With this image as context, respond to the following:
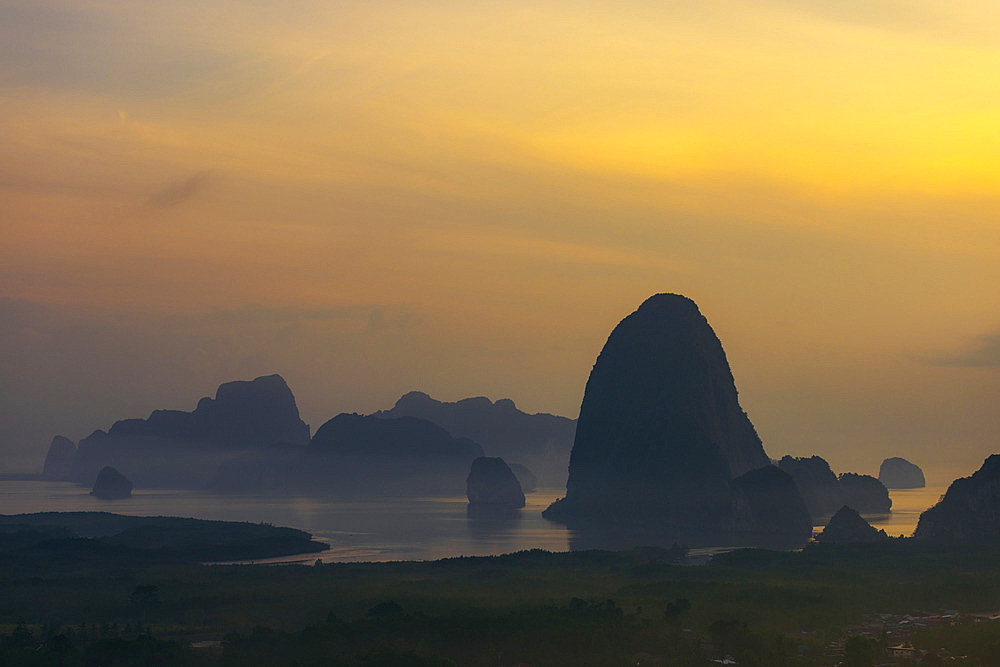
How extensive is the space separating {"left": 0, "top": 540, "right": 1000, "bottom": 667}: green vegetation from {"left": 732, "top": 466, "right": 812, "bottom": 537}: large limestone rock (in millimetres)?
51010

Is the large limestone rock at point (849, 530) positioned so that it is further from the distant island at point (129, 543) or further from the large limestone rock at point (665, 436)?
the distant island at point (129, 543)

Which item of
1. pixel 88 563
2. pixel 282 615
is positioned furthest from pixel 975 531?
pixel 88 563

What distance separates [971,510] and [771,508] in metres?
44.4

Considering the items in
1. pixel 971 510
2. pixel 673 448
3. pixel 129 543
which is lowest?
pixel 129 543

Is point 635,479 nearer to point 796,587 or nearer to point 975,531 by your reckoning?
point 975,531

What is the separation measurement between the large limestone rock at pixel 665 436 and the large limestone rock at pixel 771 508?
5910 millimetres

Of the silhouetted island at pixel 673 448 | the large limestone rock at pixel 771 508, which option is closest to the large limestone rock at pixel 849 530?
the silhouetted island at pixel 673 448

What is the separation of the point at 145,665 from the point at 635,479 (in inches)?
5424

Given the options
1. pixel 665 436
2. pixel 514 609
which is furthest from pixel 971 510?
pixel 665 436

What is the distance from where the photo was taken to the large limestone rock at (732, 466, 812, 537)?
146 metres

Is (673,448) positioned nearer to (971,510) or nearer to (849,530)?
(849,530)

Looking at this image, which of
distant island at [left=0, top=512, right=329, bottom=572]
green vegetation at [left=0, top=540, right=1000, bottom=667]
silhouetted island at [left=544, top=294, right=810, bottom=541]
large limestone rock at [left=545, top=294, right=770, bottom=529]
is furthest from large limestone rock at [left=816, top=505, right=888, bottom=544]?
distant island at [left=0, top=512, right=329, bottom=572]

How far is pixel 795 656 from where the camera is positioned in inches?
1796

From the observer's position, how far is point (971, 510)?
104 m
